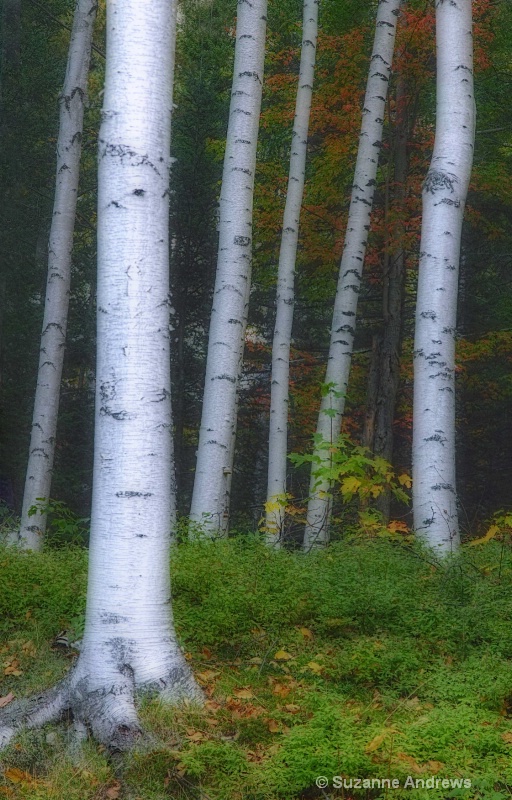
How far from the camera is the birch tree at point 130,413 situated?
14.3 feet

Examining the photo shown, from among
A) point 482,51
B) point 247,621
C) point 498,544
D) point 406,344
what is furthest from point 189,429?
point 247,621

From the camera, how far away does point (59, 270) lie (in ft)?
38.9

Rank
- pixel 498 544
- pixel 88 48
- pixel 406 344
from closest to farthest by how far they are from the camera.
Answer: pixel 498 544
pixel 88 48
pixel 406 344

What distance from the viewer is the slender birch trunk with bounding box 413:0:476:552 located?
7289mm

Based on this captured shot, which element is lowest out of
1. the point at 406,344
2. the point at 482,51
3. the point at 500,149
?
the point at 406,344

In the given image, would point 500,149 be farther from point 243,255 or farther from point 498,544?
point 498,544

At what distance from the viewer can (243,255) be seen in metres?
8.80

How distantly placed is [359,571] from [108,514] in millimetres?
2425

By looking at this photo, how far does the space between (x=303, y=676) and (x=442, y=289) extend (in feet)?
13.5

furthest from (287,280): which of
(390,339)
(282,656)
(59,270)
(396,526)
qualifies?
(282,656)

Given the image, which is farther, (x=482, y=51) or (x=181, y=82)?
(x=181, y=82)

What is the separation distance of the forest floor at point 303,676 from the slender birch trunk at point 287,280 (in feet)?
14.6

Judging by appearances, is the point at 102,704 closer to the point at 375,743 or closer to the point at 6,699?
the point at 6,699

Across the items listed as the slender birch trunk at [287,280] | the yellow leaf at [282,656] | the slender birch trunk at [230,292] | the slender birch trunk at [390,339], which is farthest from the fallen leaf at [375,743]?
the slender birch trunk at [390,339]
